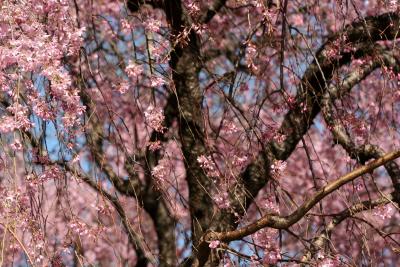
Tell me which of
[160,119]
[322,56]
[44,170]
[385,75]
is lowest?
[44,170]

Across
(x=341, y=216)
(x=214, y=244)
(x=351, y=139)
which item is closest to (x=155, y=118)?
(x=214, y=244)

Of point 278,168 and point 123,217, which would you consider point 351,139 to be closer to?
point 278,168

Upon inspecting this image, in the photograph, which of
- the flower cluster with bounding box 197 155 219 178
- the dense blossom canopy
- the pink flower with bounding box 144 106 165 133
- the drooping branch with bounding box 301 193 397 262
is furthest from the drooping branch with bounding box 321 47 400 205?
the pink flower with bounding box 144 106 165 133

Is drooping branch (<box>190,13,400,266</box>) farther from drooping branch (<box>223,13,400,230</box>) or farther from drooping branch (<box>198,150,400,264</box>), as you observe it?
drooping branch (<box>198,150,400,264</box>)

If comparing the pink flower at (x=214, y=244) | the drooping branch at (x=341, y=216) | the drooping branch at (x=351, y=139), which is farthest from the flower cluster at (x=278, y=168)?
the pink flower at (x=214, y=244)

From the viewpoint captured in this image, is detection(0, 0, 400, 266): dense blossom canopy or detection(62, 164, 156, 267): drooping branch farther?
detection(62, 164, 156, 267): drooping branch

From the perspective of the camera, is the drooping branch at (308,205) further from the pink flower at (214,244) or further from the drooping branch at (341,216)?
the drooping branch at (341,216)

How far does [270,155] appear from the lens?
15.7ft

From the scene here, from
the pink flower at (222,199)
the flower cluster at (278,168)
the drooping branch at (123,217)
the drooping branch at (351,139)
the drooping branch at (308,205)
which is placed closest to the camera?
the drooping branch at (308,205)

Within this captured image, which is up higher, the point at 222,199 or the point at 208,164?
the point at 208,164

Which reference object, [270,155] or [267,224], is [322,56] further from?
[267,224]

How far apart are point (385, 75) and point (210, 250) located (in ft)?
5.28

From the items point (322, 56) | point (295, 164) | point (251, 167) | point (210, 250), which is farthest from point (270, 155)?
point (295, 164)

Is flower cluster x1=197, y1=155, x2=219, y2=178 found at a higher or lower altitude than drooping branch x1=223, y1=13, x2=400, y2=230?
lower
